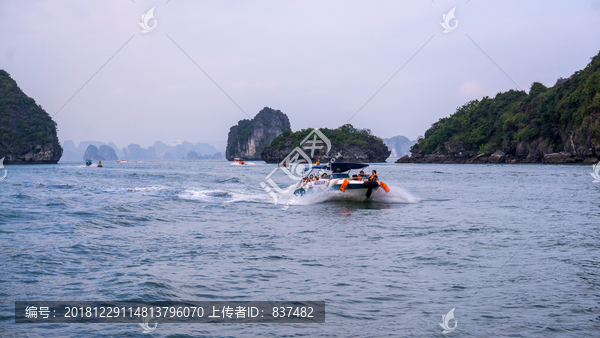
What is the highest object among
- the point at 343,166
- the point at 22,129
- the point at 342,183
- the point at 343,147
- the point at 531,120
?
the point at 22,129

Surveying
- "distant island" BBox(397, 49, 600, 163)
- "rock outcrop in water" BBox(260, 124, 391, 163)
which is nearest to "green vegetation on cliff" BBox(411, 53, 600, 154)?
"distant island" BBox(397, 49, 600, 163)

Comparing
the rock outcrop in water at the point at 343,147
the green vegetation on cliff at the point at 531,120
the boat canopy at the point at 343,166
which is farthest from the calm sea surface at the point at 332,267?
the rock outcrop in water at the point at 343,147

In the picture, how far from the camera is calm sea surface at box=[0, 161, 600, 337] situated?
641 centimetres

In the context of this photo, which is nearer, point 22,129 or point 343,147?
point 22,129

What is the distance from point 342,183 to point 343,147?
13036cm

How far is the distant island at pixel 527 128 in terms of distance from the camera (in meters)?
68.8

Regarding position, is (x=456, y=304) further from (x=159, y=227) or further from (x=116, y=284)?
(x=159, y=227)

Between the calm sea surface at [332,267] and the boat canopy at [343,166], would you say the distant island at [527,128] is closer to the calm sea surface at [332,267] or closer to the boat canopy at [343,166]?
the boat canopy at [343,166]

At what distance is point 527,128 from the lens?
8819cm

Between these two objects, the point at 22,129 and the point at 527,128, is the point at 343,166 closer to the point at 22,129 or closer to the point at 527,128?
the point at 527,128

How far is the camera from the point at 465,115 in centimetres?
12594

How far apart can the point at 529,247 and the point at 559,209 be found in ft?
31.7

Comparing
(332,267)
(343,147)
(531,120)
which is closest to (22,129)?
(343,147)

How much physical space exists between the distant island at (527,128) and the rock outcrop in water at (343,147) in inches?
691
